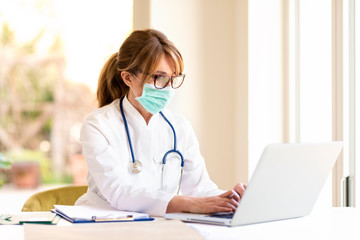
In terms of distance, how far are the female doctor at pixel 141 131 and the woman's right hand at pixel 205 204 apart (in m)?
0.24

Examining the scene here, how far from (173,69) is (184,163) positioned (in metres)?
0.39

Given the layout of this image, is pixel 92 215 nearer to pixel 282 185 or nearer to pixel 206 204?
pixel 206 204

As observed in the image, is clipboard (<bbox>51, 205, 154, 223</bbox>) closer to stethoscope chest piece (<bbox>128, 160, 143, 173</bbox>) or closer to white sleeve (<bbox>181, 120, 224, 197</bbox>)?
stethoscope chest piece (<bbox>128, 160, 143, 173</bbox>)

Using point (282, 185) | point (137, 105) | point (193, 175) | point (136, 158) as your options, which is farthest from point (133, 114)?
point (282, 185)

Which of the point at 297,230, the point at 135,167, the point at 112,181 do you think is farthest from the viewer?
the point at 135,167

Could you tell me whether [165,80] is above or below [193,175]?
above

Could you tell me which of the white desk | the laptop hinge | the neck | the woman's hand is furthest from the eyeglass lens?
the laptop hinge

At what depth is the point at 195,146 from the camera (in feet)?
6.82

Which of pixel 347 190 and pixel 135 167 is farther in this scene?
pixel 347 190

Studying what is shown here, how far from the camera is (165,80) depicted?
74.8 inches

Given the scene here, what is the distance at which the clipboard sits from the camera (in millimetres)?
1339

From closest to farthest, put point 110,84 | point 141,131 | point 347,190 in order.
A: point 141,131, point 110,84, point 347,190

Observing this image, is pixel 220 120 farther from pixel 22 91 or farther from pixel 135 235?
pixel 22 91

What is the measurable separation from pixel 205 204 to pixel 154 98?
0.58 metres
